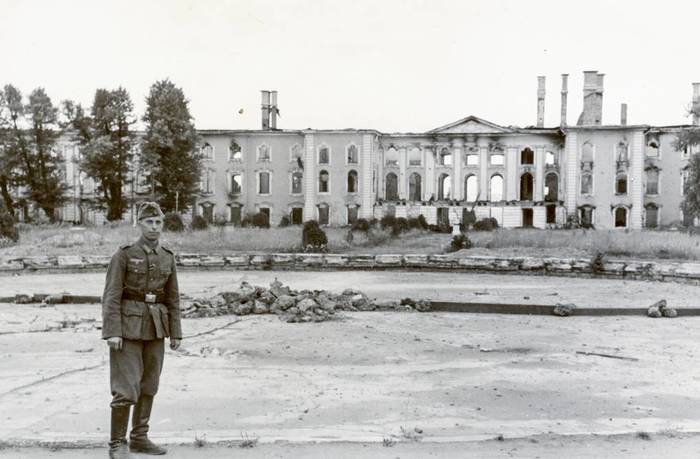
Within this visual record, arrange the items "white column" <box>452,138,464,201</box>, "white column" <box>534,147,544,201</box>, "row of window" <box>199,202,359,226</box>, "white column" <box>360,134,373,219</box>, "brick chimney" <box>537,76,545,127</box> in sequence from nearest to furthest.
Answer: "white column" <box>360,134,373,219</box>, "row of window" <box>199,202,359,226</box>, "white column" <box>534,147,544,201</box>, "white column" <box>452,138,464,201</box>, "brick chimney" <box>537,76,545,127</box>

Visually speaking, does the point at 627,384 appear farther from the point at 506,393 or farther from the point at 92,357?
the point at 92,357

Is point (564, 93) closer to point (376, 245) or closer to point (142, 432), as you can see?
point (376, 245)

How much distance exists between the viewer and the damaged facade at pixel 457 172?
59.0 meters

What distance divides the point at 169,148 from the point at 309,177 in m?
13.2

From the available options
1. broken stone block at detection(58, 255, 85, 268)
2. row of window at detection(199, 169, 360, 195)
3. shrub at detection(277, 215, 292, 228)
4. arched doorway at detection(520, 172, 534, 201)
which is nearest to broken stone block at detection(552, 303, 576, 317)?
broken stone block at detection(58, 255, 85, 268)

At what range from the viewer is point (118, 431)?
17.5ft

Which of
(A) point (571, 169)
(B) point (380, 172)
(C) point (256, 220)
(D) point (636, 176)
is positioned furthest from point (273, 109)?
(D) point (636, 176)

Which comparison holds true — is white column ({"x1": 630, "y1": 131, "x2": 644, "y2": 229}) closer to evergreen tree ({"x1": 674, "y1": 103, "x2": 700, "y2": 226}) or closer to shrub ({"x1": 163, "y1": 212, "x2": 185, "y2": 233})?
evergreen tree ({"x1": 674, "y1": 103, "x2": 700, "y2": 226})

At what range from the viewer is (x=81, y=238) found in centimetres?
3159

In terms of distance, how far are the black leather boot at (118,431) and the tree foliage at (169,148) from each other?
4544cm

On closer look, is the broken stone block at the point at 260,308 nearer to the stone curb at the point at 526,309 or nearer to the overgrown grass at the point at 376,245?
the stone curb at the point at 526,309

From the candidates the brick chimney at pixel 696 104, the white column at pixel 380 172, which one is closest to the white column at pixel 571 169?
the brick chimney at pixel 696 104

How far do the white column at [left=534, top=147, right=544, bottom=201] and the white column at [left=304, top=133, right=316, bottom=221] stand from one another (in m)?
17.9

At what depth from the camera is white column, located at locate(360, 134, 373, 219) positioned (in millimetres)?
59625
